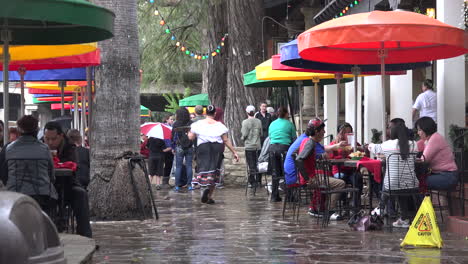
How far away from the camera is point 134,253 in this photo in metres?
8.54

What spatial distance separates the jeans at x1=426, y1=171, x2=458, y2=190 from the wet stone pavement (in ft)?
2.24

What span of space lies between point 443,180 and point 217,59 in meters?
13.1

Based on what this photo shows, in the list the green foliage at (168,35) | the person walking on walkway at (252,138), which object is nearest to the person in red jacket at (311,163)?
the person walking on walkway at (252,138)

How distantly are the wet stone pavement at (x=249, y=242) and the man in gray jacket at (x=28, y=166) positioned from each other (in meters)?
0.85

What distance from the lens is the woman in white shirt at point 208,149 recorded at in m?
14.5

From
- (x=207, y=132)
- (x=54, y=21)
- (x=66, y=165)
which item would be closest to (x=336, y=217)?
(x=207, y=132)

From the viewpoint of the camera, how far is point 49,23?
9344mm

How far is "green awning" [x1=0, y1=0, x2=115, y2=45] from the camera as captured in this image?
723 centimetres

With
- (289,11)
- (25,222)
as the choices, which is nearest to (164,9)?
(289,11)

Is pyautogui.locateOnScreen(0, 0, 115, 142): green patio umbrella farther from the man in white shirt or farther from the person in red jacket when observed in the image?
the man in white shirt

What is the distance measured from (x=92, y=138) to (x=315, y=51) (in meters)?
3.16

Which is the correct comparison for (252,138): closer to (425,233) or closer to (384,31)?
(384,31)

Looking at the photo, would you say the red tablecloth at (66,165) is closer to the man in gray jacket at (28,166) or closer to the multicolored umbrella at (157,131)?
the man in gray jacket at (28,166)

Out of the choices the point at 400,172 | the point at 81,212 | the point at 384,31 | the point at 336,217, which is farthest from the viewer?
the point at 336,217
